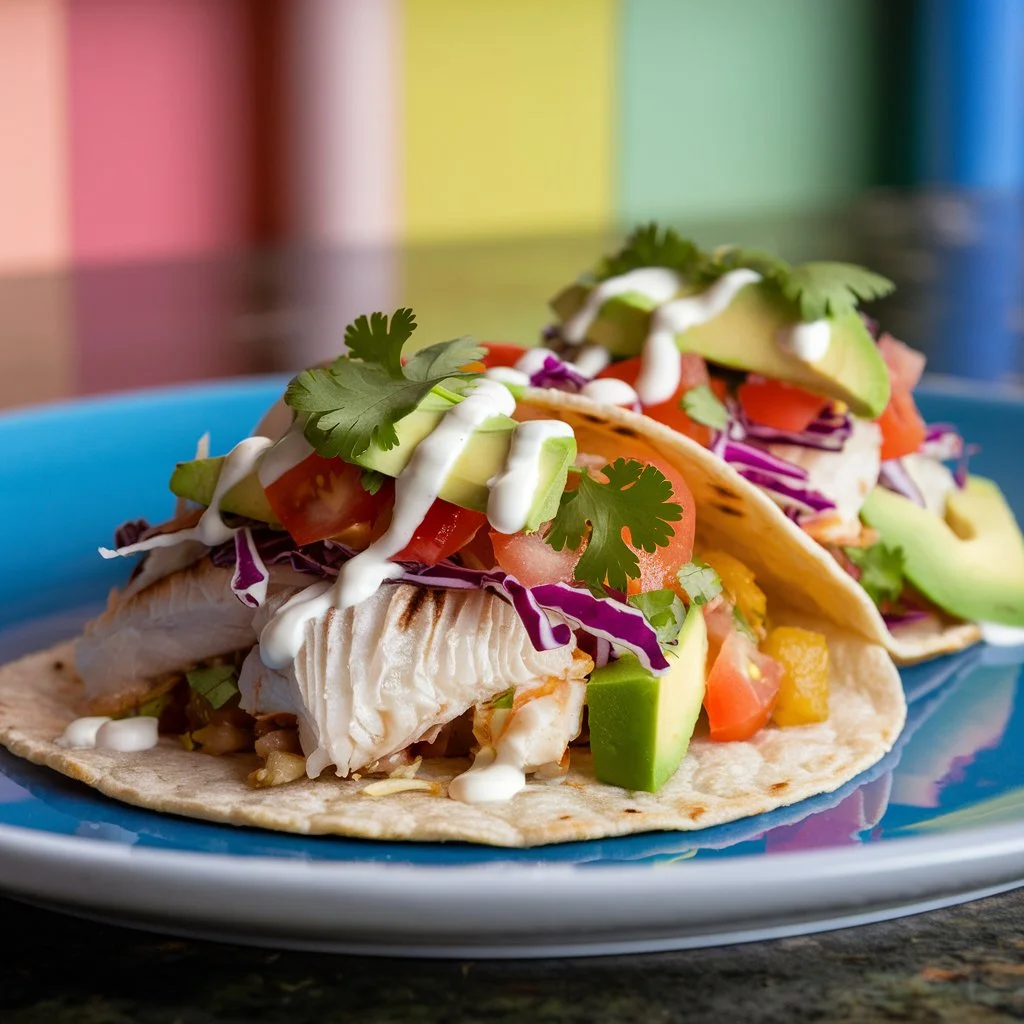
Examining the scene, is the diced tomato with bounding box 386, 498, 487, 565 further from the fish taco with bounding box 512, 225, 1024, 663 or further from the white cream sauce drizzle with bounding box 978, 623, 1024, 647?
the white cream sauce drizzle with bounding box 978, 623, 1024, 647

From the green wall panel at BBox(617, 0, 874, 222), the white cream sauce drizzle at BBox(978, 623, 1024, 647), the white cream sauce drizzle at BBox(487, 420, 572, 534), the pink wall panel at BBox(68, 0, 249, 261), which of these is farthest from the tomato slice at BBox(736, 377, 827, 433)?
the green wall panel at BBox(617, 0, 874, 222)

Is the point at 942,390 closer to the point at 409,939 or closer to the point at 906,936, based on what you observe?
the point at 906,936

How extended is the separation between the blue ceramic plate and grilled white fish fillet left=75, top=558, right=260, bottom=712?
26cm

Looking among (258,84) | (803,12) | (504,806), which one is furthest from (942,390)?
(803,12)

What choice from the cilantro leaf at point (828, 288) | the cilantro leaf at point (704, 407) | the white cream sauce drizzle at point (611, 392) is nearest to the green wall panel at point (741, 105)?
the cilantro leaf at point (828, 288)

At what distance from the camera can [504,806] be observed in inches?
77.0

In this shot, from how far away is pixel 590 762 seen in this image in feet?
7.05

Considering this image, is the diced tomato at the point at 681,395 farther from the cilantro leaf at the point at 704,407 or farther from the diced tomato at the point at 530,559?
the diced tomato at the point at 530,559

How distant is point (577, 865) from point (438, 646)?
43 cm

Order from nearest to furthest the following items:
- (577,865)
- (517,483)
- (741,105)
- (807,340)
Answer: (577,865) < (517,483) < (807,340) < (741,105)

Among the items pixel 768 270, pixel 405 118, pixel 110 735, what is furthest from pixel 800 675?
pixel 405 118

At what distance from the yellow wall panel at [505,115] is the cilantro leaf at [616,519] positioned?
27.4 feet

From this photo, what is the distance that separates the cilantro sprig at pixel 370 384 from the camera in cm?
205

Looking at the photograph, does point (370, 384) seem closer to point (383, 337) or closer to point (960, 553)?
point (383, 337)
